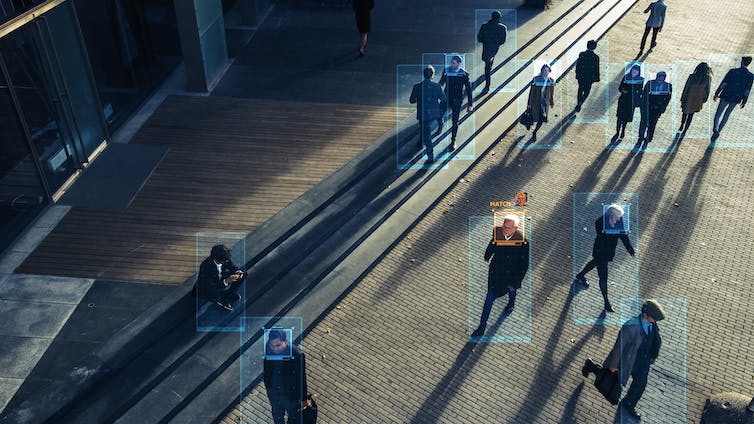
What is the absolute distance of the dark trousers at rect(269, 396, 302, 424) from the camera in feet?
23.7

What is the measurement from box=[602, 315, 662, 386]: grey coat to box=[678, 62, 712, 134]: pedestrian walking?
7.24 metres

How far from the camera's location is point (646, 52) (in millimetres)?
17203

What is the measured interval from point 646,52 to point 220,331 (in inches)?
536

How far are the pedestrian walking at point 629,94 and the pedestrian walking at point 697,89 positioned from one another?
983 millimetres

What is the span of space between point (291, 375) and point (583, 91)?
9845mm

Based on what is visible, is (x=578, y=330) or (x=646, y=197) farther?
(x=646, y=197)

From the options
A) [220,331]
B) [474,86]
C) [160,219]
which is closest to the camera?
[220,331]

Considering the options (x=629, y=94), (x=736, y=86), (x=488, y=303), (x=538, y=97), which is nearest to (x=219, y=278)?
(x=488, y=303)

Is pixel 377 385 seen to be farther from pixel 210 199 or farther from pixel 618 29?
pixel 618 29

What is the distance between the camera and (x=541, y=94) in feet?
41.5

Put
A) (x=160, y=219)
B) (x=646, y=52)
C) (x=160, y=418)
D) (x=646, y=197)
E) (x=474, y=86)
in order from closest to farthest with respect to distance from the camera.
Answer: (x=160, y=418)
(x=160, y=219)
(x=646, y=197)
(x=474, y=86)
(x=646, y=52)

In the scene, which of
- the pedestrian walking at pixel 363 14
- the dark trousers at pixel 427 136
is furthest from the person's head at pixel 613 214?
the pedestrian walking at pixel 363 14

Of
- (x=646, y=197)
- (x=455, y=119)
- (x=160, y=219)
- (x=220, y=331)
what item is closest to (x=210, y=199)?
(x=160, y=219)

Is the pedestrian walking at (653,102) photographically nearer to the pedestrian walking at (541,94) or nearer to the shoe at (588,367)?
the pedestrian walking at (541,94)
